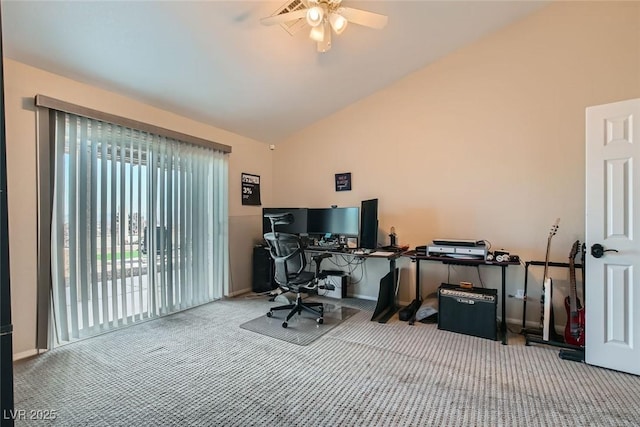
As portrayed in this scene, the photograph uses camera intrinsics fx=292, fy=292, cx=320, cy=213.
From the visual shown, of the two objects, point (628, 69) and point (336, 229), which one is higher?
point (628, 69)

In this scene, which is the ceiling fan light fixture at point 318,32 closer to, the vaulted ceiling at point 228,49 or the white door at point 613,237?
the vaulted ceiling at point 228,49

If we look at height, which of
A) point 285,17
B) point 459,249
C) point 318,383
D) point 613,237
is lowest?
point 318,383

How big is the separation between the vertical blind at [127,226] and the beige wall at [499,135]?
2.14m

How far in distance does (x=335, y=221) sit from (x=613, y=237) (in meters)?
2.80

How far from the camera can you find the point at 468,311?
297 cm

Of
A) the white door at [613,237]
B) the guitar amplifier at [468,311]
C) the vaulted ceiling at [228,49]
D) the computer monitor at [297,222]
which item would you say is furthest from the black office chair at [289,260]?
the white door at [613,237]

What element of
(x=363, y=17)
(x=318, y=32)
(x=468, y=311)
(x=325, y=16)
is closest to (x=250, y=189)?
(x=318, y=32)

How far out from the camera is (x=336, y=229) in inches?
164

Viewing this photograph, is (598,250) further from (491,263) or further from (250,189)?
(250,189)

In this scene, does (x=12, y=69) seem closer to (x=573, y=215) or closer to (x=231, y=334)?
(x=231, y=334)

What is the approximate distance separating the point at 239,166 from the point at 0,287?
11.5ft

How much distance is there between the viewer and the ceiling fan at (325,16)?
7.32 feet

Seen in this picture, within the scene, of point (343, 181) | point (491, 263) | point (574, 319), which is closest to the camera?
point (574, 319)

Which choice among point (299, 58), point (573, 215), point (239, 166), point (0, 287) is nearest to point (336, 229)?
point (239, 166)
